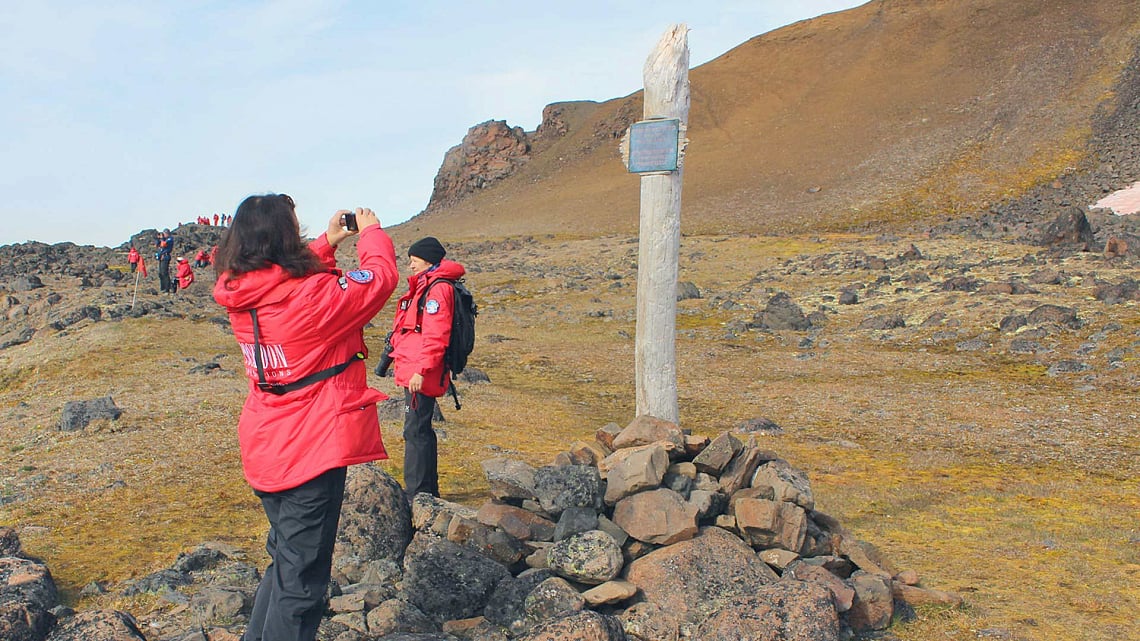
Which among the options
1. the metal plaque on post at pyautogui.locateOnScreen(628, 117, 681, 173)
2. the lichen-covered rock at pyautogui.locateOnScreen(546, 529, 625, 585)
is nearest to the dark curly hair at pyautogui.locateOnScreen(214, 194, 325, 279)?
the lichen-covered rock at pyautogui.locateOnScreen(546, 529, 625, 585)

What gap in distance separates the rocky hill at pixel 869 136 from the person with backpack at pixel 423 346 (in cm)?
4558

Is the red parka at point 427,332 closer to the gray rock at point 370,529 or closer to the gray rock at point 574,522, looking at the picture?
the gray rock at point 370,529

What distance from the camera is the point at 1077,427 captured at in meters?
12.8

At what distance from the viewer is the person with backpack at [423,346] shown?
6.62 meters

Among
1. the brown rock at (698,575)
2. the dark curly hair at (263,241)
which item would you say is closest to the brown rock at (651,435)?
the brown rock at (698,575)

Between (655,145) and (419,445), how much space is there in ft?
11.2

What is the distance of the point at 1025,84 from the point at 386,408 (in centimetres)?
7549

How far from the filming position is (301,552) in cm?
412

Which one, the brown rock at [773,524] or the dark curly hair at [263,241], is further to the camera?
the brown rock at [773,524]

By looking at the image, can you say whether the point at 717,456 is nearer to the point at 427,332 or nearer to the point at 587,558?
the point at 587,558

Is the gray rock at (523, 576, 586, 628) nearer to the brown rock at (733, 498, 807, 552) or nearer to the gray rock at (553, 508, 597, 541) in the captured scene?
the gray rock at (553, 508, 597, 541)

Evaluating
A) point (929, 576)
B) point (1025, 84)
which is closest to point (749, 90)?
point (1025, 84)

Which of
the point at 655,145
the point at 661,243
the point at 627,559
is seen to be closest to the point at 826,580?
the point at 627,559

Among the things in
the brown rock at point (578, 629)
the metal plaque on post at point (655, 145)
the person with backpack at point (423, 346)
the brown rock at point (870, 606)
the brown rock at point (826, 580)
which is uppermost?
the metal plaque on post at point (655, 145)
